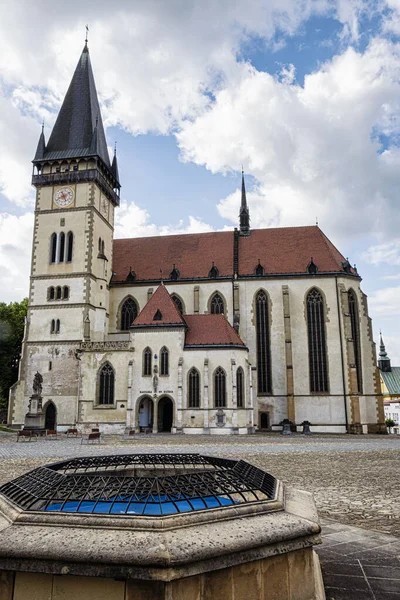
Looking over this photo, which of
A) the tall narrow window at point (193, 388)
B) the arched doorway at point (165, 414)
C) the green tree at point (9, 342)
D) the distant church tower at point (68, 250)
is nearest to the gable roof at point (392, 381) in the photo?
the arched doorway at point (165, 414)

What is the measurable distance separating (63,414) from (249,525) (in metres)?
36.0

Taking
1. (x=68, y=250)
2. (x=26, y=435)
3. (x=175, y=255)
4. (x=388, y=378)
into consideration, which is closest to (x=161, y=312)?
(x=175, y=255)

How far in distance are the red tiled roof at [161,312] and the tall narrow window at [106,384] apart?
14.1ft

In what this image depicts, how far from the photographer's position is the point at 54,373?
37531mm

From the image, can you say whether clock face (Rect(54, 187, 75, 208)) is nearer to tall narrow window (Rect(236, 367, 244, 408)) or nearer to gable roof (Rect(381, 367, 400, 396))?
tall narrow window (Rect(236, 367, 244, 408))

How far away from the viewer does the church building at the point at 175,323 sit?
35.4m

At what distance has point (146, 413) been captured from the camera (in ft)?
120

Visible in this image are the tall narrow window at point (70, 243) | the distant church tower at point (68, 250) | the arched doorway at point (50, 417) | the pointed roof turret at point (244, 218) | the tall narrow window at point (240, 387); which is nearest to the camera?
the tall narrow window at point (240, 387)

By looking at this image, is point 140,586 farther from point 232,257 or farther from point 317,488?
point 232,257

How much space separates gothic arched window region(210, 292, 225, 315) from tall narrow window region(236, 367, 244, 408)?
7099 mm

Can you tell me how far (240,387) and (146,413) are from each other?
7.69m

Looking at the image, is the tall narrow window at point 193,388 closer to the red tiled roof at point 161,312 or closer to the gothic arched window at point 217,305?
the red tiled roof at point 161,312

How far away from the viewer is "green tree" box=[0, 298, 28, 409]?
48156 mm

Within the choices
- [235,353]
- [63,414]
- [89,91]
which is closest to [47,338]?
[63,414]
